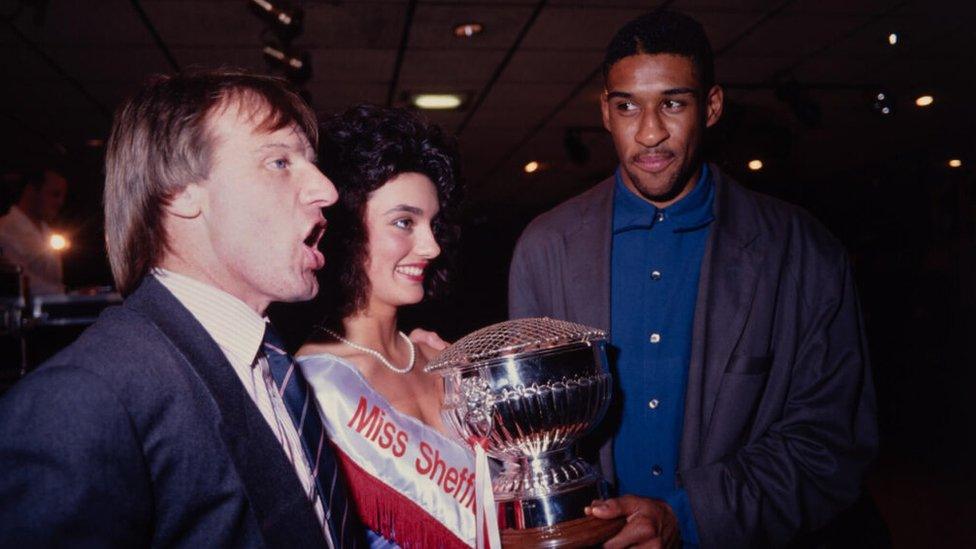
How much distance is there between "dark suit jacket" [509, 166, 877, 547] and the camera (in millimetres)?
1420

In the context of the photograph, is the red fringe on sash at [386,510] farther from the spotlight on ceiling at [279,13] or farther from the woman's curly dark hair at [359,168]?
the spotlight on ceiling at [279,13]

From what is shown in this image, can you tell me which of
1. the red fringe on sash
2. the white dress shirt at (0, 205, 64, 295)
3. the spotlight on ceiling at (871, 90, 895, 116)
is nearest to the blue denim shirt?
the red fringe on sash

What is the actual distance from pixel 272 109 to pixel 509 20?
3.77 m

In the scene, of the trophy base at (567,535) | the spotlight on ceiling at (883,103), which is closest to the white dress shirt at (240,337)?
the trophy base at (567,535)

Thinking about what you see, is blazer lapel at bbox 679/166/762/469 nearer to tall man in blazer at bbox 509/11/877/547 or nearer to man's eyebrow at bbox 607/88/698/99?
tall man in blazer at bbox 509/11/877/547

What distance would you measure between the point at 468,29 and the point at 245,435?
4.26m

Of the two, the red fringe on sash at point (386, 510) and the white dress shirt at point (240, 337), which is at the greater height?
the white dress shirt at point (240, 337)

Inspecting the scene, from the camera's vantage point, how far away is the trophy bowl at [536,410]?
1.18 meters

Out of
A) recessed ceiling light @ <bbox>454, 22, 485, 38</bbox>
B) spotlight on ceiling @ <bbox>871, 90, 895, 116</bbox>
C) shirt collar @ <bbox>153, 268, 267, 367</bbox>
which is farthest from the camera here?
spotlight on ceiling @ <bbox>871, 90, 895, 116</bbox>

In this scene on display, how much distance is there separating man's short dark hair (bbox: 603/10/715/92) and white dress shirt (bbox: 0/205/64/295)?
185 inches

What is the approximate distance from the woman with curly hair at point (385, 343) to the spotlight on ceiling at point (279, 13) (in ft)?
8.39

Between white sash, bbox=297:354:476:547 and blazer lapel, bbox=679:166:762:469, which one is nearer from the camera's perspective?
blazer lapel, bbox=679:166:762:469

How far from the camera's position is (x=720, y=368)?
4.91 ft

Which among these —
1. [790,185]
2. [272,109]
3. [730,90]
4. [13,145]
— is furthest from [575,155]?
[272,109]
